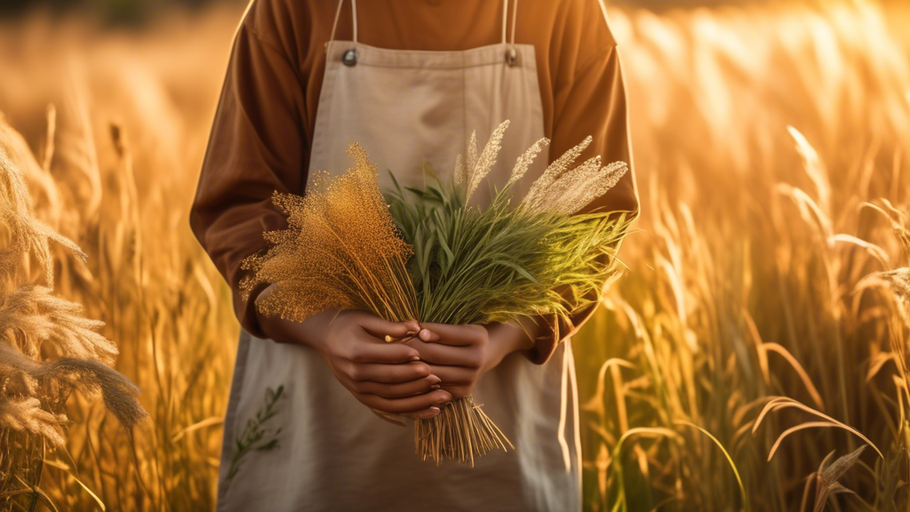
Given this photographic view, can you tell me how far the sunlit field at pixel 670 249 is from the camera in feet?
5.46

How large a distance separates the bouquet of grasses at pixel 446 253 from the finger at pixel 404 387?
0.25ft

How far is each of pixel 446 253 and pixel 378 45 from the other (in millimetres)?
420

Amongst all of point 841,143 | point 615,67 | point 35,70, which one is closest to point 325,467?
point 615,67

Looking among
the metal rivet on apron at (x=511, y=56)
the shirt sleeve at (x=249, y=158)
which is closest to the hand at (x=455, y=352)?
the shirt sleeve at (x=249, y=158)

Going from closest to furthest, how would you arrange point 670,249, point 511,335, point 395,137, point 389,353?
point 389,353 < point 511,335 < point 395,137 < point 670,249

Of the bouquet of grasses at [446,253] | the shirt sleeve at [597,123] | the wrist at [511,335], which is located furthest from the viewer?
the shirt sleeve at [597,123]

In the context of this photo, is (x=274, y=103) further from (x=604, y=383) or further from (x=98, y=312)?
(x=604, y=383)

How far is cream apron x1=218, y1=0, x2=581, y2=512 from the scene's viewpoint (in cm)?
118

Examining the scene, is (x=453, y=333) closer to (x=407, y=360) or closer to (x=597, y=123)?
(x=407, y=360)

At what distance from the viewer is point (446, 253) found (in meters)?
0.99

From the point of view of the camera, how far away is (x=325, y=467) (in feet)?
3.89

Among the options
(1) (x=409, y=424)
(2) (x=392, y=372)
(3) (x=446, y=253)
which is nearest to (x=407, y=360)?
(2) (x=392, y=372)

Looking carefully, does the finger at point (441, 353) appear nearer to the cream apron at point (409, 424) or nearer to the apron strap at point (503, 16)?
the cream apron at point (409, 424)

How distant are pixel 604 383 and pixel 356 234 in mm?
1075
